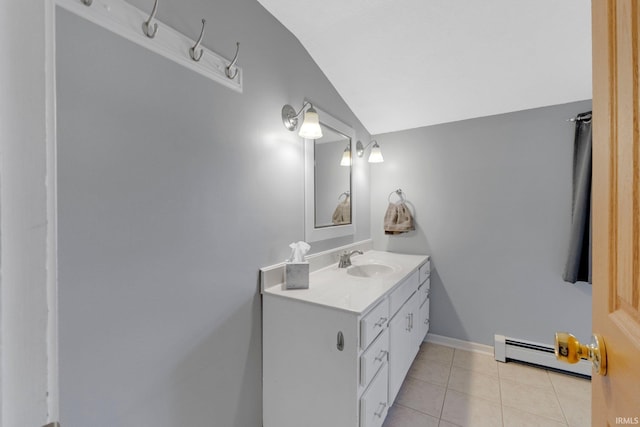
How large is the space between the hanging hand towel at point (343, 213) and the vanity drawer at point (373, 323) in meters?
0.80

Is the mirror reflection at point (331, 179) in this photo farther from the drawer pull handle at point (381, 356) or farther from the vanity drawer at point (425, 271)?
the drawer pull handle at point (381, 356)

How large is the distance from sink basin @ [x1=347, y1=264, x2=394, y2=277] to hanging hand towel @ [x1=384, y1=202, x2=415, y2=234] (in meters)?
0.53

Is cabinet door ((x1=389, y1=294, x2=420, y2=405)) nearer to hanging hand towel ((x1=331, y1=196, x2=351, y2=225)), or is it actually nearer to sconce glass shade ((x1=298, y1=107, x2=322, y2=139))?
hanging hand towel ((x1=331, y1=196, x2=351, y2=225))

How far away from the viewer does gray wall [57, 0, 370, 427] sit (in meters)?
0.77

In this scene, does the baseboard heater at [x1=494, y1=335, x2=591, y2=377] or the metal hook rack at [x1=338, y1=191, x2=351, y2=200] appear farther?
the metal hook rack at [x1=338, y1=191, x2=351, y2=200]

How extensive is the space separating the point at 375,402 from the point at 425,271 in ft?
4.00

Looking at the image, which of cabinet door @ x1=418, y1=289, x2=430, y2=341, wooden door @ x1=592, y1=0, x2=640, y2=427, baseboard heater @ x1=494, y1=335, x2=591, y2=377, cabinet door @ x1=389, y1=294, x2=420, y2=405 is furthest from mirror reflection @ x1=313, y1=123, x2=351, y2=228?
baseboard heater @ x1=494, y1=335, x2=591, y2=377

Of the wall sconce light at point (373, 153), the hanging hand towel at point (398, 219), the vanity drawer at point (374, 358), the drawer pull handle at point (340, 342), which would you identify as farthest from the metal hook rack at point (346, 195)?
the drawer pull handle at point (340, 342)

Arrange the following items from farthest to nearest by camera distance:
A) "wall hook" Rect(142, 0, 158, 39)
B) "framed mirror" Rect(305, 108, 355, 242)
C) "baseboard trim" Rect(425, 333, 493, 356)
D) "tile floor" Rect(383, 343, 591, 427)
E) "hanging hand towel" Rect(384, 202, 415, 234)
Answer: "hanging hand towel" Rect(384, 202, 415, 234) < "baseboard trim" Rect(425, 333, 493, 356) < "framed mirror" Rect(305, 108, 355, 242) < "tile floor" Rect(383, 343, 591, 427) < "wall hook" Rect(142, 0, 158, 39)

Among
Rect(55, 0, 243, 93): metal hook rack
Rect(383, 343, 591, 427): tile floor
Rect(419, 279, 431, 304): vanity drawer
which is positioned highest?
Rect(55, 0, 243, 93): metal hook rack

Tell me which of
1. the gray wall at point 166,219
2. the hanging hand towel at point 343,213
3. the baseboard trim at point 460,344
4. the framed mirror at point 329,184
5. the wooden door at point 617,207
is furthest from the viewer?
the baseboard trim at point 460,344

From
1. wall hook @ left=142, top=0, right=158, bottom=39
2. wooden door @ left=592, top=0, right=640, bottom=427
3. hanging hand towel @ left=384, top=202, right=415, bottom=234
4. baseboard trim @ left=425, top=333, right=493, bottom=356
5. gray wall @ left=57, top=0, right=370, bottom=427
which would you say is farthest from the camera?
hanging hand towel @ left=384, top=202, right=415, bottom=234

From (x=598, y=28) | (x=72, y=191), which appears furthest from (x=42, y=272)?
(x=598, y=28)

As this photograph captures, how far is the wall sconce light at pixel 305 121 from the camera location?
58.0 inches
